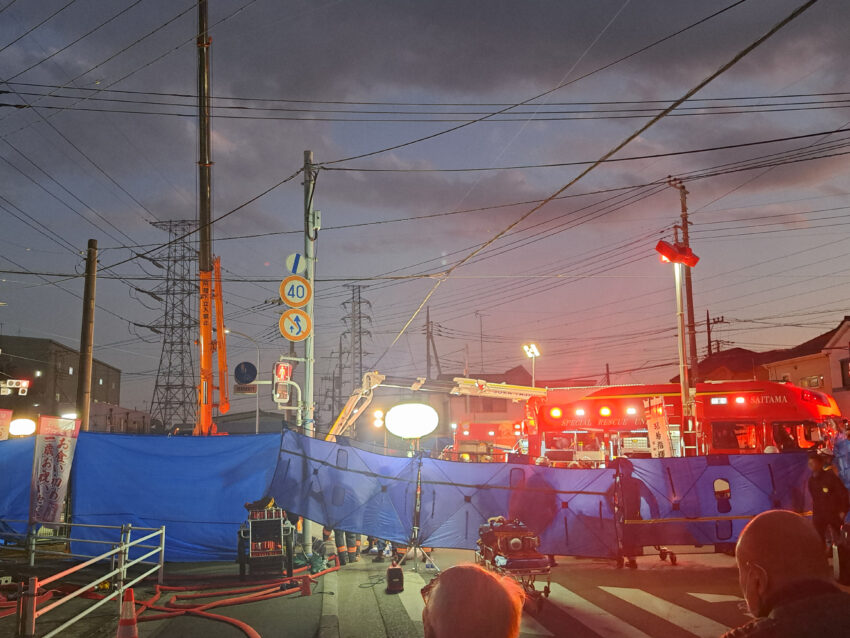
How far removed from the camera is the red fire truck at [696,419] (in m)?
21.8

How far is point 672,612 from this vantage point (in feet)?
30.6

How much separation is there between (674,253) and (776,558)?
1648 centimetres

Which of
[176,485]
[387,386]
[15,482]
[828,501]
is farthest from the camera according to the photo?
[387,386]

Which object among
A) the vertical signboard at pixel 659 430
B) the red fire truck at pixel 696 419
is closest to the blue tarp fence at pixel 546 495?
the red fire truck at pixel 696 419

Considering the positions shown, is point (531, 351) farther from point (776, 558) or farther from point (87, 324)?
point (776, 558)

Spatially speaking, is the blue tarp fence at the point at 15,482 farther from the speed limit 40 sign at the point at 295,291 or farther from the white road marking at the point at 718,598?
the white road marking at the point at 718,598

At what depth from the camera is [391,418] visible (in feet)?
45.0

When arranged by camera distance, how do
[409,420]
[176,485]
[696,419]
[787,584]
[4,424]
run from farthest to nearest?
[4,424]
[696,419]
[176,485]
[409,420]
[787,584]

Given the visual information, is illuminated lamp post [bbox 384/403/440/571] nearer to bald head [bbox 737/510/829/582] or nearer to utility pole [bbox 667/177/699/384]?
bald head [bbox 737/510/829/582]

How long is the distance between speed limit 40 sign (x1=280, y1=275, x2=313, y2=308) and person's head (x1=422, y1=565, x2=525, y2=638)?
14.0m

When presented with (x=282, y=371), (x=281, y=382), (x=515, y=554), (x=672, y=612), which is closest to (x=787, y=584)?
(x=515, y=554)

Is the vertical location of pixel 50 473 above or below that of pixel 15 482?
above

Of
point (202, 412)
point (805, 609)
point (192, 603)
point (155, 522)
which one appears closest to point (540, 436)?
point (202, 412)

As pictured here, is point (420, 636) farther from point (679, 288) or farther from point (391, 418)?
point (679, 288)
